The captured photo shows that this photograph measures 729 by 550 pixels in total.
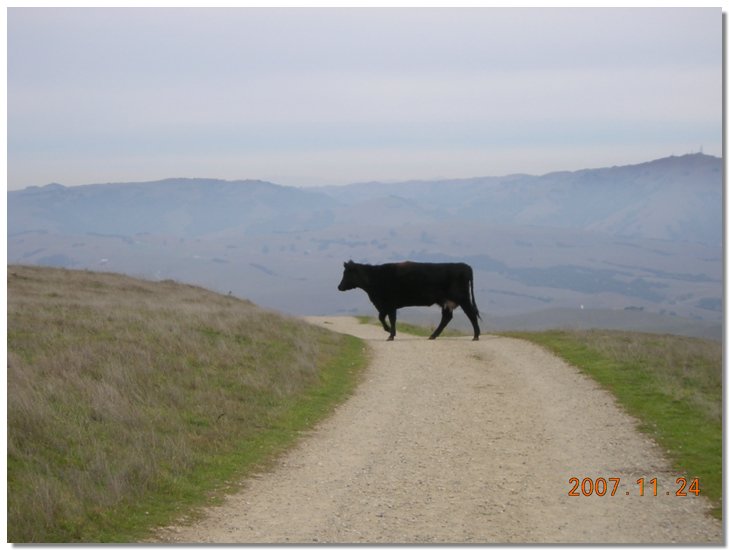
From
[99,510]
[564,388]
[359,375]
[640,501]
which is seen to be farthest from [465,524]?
[359,375]

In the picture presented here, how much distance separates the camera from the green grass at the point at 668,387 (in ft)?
41.2

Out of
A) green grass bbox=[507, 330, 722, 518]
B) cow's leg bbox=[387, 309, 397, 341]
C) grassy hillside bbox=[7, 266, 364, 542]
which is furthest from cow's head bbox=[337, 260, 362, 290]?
green grass bbox=[507, 330, 722, 518]

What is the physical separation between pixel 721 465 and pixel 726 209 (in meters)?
3.21

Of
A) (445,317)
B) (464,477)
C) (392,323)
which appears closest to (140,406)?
(464,477)

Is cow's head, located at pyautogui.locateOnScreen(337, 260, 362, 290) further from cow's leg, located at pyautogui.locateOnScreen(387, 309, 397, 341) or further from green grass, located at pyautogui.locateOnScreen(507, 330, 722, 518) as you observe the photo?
green grass, located at pyautogui.locateOnScreen(507, 330, 722, 518)

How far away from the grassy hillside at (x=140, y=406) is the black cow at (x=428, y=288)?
329 cm

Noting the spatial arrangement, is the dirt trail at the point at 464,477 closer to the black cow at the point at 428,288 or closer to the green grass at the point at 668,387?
the green grass at the point at 668,387

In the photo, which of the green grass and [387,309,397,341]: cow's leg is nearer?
the green grass

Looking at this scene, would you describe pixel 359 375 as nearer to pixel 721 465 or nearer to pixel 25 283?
→ pixel 721 465

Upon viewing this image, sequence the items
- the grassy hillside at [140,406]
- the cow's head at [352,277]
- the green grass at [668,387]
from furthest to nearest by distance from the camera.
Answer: the cow's head at [352,277] < the green grass at [668,387] < the grassy hillside at [140,406]

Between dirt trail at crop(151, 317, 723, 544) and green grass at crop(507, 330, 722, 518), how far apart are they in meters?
0.38

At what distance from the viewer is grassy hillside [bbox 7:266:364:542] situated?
33.3 ft

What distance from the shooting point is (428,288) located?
28.8 metres

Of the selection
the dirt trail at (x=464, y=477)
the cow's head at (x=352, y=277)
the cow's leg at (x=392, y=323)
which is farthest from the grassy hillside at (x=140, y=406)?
the cow's head at (x=352, y=277)
